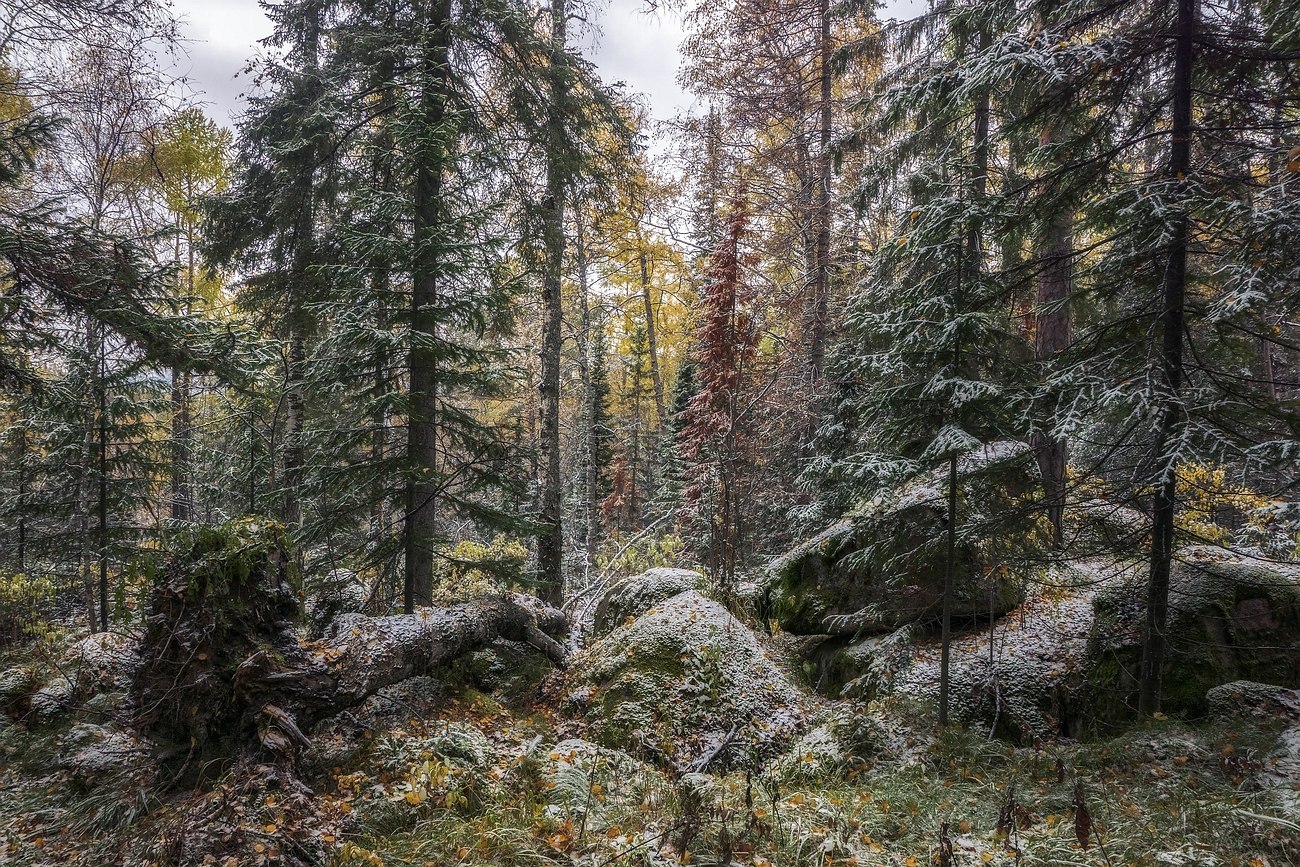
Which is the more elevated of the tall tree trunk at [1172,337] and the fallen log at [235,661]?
the tall tree trunk at [1172,337]

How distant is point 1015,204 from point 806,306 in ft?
23.3

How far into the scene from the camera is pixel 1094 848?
307cm

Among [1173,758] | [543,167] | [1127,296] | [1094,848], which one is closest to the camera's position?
[1094,848]

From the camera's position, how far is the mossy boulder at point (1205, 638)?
5.02m

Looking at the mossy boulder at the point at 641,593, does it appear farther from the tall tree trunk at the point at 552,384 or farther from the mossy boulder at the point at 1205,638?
the mossy boulder at the point at 1205,638

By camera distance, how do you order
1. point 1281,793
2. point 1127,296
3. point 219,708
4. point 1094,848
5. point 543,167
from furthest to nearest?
point 543,167 → point 1127,296 → point 219,708 → point 1281,793 → point 1094,848

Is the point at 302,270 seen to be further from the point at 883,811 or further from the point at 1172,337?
the point at 1172,337

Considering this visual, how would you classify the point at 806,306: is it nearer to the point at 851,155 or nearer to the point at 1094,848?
the point at 851,155

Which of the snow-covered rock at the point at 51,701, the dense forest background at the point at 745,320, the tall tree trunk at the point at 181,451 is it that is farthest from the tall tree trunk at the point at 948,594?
the tall tree trunk at the point at 181,451

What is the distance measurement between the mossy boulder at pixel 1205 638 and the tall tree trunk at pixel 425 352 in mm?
6990

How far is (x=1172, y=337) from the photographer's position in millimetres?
4547

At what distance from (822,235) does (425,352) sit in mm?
8975

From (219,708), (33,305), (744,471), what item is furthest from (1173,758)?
(33,305)

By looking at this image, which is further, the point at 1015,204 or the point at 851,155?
the point at 851,155
